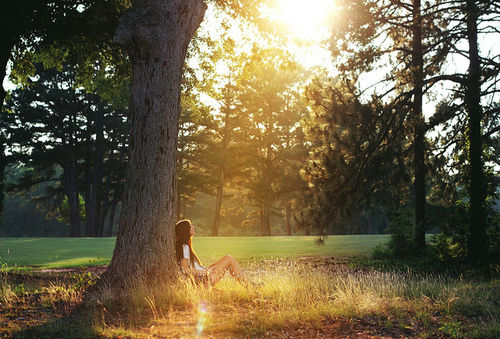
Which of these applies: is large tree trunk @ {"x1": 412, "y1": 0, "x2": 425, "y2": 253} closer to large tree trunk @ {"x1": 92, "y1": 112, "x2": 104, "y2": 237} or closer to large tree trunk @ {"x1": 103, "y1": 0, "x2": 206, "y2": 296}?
large tree trunk @ {"x1": 103, "y1": 0, "x2": 206, "y2": 296}

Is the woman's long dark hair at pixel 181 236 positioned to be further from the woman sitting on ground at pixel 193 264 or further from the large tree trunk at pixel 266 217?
the large tree trunk at pixel 266 217

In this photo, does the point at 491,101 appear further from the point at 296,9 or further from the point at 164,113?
the point at 164,113

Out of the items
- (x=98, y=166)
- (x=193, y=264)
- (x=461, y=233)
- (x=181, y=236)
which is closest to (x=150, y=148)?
(x=181, y=236)

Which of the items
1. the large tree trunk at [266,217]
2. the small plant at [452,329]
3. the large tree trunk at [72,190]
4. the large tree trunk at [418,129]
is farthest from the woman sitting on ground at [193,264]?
the large tree trunk at [72,190]

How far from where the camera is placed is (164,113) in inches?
300

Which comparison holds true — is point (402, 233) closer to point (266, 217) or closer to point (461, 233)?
point (461, 233)

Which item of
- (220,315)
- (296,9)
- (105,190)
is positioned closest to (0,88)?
(220,315)

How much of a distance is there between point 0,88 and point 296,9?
7930 millimetres

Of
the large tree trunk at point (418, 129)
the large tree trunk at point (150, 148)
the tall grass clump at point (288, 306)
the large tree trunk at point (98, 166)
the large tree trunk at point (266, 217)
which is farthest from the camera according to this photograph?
the large tree trunk at point (266, 217)

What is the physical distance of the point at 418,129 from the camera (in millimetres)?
12484

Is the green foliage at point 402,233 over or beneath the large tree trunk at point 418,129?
beneath

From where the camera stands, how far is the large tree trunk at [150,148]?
23.8 feet

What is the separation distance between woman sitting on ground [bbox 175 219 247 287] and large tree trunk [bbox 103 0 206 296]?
188 mm

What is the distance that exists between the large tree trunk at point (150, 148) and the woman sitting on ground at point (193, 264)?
0.62ft
